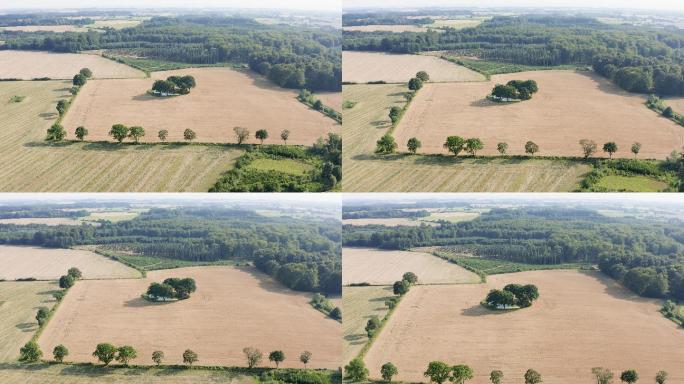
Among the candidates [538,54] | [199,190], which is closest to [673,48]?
[538,54]

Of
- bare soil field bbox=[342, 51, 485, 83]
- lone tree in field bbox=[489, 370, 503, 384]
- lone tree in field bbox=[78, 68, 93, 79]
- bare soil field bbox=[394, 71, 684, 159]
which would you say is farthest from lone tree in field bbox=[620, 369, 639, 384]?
lone tree in field bbox=[78, 68, 93, 79]

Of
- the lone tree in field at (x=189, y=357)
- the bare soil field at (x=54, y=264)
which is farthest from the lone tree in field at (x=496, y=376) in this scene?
the bare soil field at (x=54, y=264)

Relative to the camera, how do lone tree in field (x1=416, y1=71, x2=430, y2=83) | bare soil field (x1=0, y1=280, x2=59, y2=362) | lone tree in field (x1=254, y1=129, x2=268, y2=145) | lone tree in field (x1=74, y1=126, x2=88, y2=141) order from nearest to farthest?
bare soil field (x1=0, y1=280, x2=59, y2=362), lone tree in field (x1=254, y1=129, x2=268, y2=145), lone tree in field (x1=74, y1=126, x2=88, y2=141), lone tree in field (x1=416, y1=71, x2=430, y2=83)

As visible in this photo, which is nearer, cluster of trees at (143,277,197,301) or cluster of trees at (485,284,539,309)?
cluster of trees at (485,284,539,309)

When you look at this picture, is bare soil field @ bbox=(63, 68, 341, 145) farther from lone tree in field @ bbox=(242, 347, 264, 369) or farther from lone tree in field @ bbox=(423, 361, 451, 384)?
lone tree in field @ bbox=(423, 361, 451, 384)

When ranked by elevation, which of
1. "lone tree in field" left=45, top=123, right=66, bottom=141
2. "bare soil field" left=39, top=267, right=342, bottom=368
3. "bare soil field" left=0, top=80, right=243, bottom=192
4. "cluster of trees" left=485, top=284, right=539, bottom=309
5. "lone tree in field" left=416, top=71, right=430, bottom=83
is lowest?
"bare soil field" left=39, top=267, right=342, bottom=368

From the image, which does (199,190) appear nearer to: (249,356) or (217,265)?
(217,265)

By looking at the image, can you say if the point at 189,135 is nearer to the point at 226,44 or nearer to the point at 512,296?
the point at 226,44

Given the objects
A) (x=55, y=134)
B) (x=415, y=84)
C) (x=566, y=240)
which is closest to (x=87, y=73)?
(x=55, y=134)
